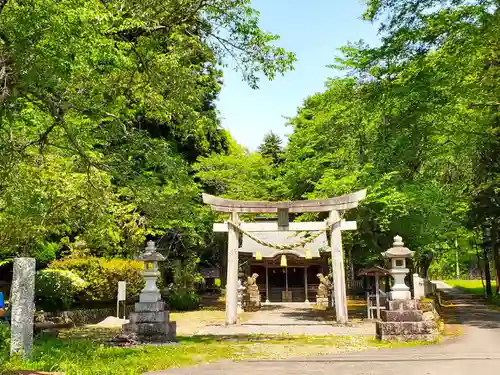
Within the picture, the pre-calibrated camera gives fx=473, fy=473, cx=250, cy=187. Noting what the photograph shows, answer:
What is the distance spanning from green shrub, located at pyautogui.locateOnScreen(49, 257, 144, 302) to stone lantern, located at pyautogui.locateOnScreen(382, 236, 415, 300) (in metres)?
11.5

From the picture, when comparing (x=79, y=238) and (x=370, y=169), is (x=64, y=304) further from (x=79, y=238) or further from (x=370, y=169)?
(x=370, y=169)

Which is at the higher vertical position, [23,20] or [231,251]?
[23,20]

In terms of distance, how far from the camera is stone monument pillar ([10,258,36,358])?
27.0 ft

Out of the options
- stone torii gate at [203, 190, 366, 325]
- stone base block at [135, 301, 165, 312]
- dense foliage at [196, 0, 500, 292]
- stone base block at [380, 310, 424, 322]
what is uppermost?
dense foliage at [196, 0, 500, 292]

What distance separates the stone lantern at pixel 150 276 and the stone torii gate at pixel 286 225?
12.8 feet

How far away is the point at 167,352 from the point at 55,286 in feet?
28.4

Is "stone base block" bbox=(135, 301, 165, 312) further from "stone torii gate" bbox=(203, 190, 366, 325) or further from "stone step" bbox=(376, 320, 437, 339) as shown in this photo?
"stone step" bbox=(376, 320, 437, 339)

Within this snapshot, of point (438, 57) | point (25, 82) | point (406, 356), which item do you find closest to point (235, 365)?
point (406, 356)

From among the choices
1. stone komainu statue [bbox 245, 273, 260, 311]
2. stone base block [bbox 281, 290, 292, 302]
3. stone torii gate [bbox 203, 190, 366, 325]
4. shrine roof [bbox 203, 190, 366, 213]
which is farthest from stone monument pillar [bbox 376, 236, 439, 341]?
stone base block [bbox 281, 290, 292, 302]

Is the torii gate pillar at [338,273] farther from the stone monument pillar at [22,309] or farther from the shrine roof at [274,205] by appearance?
the stone monument pillar at [22,309]

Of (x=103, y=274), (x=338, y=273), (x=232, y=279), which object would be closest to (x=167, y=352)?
(x=232, y=279)

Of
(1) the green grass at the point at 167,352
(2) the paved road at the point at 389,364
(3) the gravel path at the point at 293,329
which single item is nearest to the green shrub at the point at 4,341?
(1) the green grass at the point at 167,352

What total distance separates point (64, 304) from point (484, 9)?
1686 cm

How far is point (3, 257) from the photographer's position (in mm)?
16406
